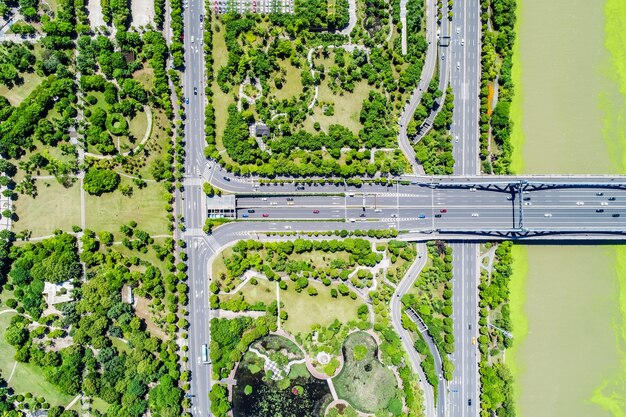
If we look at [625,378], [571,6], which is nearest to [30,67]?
[571,6]

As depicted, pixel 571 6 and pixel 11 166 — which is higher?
pixel 571 6

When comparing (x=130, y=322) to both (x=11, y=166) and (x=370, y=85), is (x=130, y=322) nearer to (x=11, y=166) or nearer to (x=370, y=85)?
(x=11, y=166)

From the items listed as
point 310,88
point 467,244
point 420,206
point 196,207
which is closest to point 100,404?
point 196,207

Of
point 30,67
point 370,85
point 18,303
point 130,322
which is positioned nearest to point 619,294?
point 370,85

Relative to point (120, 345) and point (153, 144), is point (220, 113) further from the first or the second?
point (120, 345)

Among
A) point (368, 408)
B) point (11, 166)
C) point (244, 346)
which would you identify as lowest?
point (368, 408)

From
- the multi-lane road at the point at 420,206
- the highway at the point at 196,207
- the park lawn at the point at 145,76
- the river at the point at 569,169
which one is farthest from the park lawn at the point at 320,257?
the park lawn at the point at 145,76

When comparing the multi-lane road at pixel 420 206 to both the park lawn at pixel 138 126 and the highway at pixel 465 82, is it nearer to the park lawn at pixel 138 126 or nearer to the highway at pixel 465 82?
the highway at pixel 465 82
